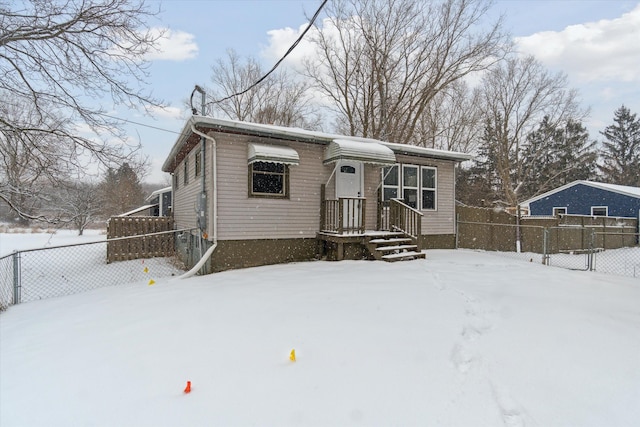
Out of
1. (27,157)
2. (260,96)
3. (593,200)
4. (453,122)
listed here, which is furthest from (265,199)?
(453,122)

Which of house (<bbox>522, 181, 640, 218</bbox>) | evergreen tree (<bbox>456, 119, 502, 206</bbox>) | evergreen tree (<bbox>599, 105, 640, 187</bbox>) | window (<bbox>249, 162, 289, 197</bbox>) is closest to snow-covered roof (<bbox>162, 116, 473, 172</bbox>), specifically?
window (<bbox>249, 162, 289, 197</bbox>)

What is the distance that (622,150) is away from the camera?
33.9m

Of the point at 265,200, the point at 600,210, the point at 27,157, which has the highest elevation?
the point at 27,157

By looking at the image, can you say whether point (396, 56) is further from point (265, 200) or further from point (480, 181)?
point (480, 181)

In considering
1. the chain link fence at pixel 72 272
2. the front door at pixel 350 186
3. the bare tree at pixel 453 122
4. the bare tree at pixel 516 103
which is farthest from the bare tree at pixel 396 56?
the chain link fence at pixel 72 272

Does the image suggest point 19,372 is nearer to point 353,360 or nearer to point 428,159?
point 353,360

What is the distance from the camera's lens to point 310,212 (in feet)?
27.3

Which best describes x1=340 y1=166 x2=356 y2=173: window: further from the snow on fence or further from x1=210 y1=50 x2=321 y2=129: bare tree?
x1=210 y1=50 x2=321 y2=129: bare tree

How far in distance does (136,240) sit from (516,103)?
89.0 feet

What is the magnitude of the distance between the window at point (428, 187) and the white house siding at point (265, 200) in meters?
3.32

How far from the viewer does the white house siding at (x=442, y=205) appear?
33.7 feet

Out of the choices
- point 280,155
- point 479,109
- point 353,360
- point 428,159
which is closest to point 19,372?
point 353,360

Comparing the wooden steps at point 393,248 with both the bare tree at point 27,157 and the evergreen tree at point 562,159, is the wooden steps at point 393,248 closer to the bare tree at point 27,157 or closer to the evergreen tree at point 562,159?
the bare tree at point 27,157

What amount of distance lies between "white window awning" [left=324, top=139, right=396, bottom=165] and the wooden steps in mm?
1852
